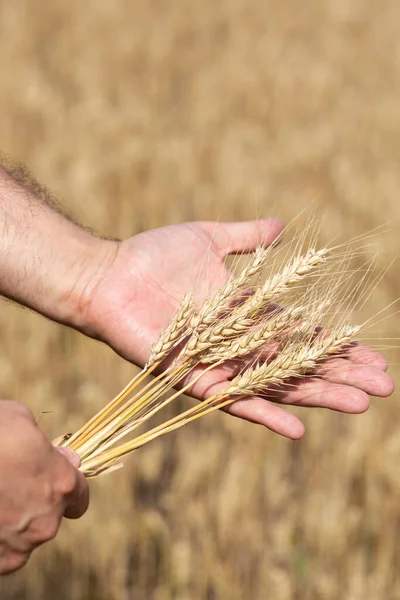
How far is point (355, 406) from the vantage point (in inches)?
78.2

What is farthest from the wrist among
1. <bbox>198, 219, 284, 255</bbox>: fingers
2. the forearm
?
<bbox>198, 219, 284, 255</bbox>: fingers

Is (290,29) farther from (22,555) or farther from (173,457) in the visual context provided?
(22,555)

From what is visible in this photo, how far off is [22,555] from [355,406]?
32.5 inches

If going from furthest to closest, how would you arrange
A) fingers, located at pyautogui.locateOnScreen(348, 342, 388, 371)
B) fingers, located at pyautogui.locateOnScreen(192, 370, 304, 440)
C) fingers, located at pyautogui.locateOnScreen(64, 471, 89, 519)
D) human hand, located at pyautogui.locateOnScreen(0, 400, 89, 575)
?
fingers, located at pyautogui.locateOnScreen(348, 342, 388, 371) → fingers, located at pyautogui.locateOnScreen(192, 370, 304, 440) → fingers, located at pyautogui.locateOnScreen(64, 471, 89, 519) → human hand, located at pyautogui.locateOnScreen(0, 400, 89, 575)

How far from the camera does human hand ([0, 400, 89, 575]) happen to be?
144cm

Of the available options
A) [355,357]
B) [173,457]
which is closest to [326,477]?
[173,457]

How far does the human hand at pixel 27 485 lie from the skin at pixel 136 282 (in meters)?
0.54

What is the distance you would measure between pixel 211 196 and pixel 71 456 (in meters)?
3.30

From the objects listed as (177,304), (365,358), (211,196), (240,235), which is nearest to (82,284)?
(177,304)

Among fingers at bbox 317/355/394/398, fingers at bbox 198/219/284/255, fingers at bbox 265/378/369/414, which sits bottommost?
fingers at bbox 265/378/369/414

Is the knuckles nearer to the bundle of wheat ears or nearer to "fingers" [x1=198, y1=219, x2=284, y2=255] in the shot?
the bundle of wheat ears

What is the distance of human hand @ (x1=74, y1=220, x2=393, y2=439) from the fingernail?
453mm

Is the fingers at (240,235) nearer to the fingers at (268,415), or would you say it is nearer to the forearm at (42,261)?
the forearm at (42,261)

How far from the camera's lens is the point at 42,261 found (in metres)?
2.27
